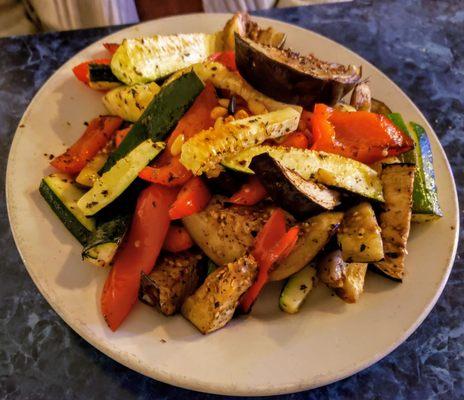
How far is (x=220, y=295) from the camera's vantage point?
1.46 metres

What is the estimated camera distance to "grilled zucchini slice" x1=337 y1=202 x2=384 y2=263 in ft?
4.93

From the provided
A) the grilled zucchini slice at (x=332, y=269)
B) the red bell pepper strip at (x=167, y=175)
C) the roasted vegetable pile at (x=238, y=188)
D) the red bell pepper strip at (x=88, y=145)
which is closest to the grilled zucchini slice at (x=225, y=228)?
the roasted vegetable pile at (x=238, y=188)

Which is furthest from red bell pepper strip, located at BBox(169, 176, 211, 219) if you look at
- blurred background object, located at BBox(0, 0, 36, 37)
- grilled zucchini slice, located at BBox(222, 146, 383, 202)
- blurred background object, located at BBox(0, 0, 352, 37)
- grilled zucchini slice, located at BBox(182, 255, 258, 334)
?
blurred background object, located at BBox(0, 0, 36, 37)

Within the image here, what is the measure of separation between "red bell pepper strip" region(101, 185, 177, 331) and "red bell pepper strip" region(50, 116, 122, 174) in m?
0.30

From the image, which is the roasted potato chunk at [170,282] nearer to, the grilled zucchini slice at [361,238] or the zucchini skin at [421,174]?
the grilled zucchini slice at [361,238]

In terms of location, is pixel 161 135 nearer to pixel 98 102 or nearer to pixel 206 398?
pixel 98 102

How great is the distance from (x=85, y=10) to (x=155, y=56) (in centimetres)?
115

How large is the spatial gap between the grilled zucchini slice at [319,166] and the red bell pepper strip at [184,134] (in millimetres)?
154

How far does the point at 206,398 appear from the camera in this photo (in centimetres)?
162

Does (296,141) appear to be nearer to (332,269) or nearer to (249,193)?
(249,193)

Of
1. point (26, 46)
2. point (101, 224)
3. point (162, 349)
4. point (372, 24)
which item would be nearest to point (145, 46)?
point (101, 224)

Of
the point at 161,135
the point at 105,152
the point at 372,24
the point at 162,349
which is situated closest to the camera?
the point at 162,349

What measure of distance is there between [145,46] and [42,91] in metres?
0.43

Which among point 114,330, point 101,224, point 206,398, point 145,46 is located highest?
point 145,46
